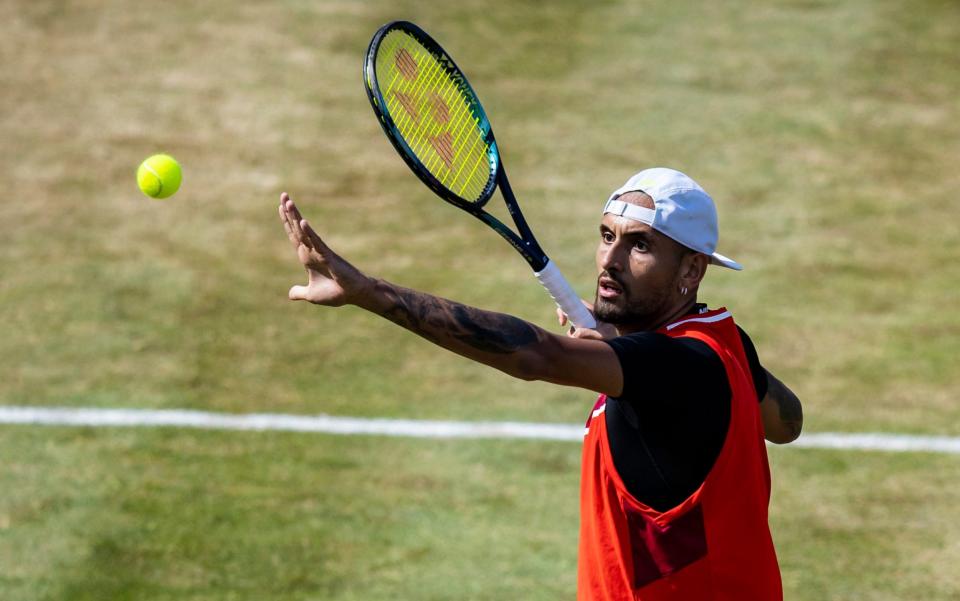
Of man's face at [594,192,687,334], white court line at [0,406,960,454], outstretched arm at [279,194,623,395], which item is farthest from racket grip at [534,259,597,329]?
white court line at [0,406,960,454]

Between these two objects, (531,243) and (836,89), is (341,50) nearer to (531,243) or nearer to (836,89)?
(836,89)

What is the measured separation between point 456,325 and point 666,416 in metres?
0.77

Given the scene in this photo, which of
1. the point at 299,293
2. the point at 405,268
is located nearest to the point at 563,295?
the point at 299,293

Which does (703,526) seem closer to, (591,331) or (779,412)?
(779,412)

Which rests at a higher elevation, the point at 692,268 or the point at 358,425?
the point at 692,268

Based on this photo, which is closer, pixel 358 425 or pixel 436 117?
pixel 436 117

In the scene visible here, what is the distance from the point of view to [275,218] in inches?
466

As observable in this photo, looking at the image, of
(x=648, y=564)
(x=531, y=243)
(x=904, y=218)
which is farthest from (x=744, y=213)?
(x=648, y=564)

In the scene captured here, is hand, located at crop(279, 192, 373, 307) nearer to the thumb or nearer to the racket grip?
the thumb

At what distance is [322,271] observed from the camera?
4512 mm

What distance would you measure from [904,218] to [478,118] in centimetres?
673

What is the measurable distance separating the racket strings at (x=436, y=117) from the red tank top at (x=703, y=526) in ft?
5.19

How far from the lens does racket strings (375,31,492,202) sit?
6.11 metres

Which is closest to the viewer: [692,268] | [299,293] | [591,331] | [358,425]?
[299,293]
